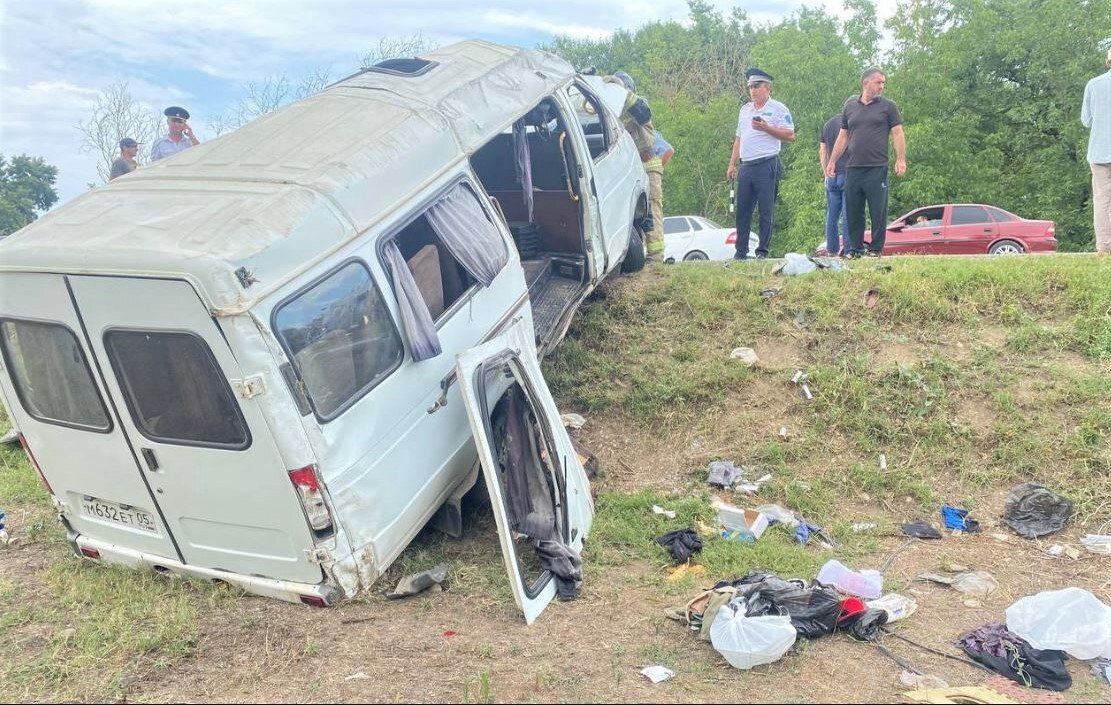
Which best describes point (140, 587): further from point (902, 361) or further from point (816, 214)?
point (816, 214)

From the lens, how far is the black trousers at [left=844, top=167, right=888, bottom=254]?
8.09 metres

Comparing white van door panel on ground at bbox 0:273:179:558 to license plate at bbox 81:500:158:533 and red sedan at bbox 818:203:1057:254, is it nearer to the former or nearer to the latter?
license plate at bbox 81:500:158:533

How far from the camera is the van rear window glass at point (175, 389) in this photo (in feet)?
11.9

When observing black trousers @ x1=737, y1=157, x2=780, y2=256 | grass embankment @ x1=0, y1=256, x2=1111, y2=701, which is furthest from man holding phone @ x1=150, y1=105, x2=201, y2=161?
black trousers @ x1=737, y1=157, x2=780, y2=256

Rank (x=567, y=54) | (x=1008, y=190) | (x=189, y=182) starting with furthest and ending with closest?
(x=567, y=54) → (x=1008, y=190) → (x=189, y=182)

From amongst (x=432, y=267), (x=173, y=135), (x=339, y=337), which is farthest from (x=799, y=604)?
(x=173, y=135)

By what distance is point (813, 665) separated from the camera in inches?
141

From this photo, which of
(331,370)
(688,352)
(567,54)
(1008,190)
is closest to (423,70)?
(331,370)

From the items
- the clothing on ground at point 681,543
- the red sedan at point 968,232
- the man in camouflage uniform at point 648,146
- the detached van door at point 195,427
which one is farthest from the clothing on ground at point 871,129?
the red sedan at point 968,232

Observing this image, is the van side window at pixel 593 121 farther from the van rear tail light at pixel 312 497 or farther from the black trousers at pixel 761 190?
the van rear tail light at pixel 312 497

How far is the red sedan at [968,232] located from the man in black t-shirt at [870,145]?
807cm

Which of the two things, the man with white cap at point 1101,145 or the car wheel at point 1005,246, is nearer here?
the man with white cap at point 1101,145

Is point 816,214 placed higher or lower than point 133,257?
lower

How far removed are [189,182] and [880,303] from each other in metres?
5.62
